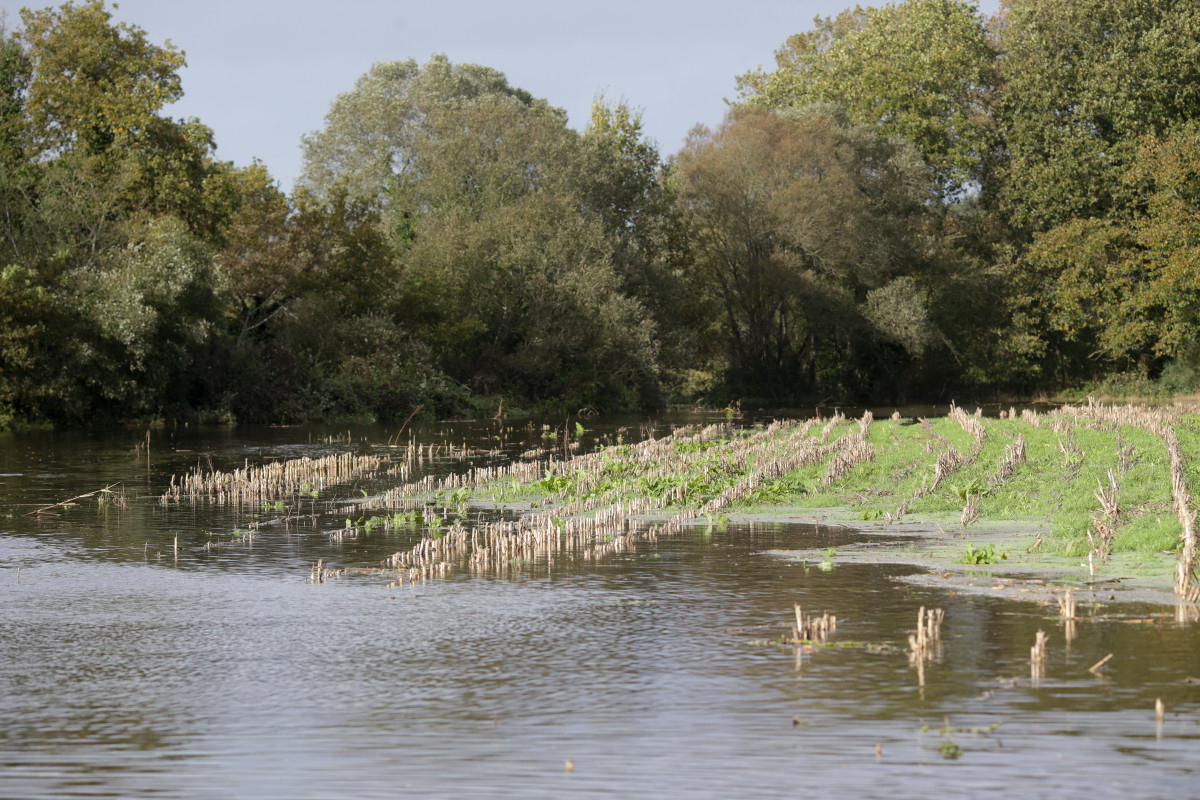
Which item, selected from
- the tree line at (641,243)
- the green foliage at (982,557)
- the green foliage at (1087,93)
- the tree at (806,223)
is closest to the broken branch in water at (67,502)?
the green foliage at (982,557)

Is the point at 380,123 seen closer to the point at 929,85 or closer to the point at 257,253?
the point at 257,253

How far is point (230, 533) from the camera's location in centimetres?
2050

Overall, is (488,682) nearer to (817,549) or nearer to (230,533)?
(817,549)

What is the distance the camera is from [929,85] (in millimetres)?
80438

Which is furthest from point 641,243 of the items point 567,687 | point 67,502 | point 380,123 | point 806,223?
point 567,687

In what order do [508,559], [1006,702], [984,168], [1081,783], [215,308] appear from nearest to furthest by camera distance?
[1081,783] → [1006,702] → [508,559] → [215,308] → [984,168]

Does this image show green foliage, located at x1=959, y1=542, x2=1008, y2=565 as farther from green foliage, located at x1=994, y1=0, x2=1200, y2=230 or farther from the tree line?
green foliage, located at x1=994, y1=0, x2=1200, y2=230

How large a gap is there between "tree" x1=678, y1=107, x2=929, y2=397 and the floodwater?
58.9 m

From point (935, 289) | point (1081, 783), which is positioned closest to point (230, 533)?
point (1081, 783)

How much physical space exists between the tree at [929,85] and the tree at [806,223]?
3339 millimetres

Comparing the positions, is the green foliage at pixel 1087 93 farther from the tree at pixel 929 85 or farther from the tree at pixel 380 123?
the tree at pixel 380 123

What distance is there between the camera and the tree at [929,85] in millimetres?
78125

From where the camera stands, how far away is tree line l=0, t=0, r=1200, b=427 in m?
55.1

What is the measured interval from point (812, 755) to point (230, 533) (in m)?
14.3
